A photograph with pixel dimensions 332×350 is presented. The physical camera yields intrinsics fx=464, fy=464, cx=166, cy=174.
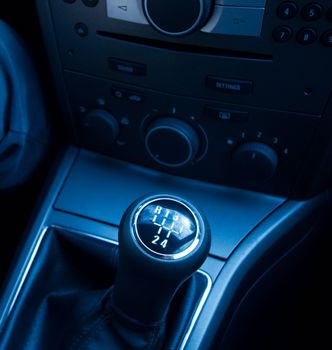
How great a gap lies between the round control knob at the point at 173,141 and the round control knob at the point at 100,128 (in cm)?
5

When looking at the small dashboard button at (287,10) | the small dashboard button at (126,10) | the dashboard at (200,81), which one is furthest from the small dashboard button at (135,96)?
the small dashboard button at (287,10)

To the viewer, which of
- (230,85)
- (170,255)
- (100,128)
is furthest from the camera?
(100,128)

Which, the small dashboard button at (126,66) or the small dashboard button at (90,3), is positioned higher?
the small dashboard button at (90,3)

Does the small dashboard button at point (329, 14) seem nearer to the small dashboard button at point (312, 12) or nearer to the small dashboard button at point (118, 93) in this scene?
the small dashboard button at point (312, 12)

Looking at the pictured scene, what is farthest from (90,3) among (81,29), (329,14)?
(329,14)

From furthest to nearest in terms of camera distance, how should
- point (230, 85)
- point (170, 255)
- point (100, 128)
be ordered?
point (100, 128) < point (230, 85) < point (170, 255)

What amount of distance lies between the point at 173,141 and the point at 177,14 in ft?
0.58

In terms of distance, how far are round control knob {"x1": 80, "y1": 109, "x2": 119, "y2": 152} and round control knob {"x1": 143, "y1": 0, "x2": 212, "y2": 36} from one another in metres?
0.18

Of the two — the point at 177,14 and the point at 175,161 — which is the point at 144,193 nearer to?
the point at 175,161

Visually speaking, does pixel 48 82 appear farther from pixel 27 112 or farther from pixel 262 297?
pixel 262 297

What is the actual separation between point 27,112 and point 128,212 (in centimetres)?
29

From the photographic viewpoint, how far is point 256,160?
593 millimetres

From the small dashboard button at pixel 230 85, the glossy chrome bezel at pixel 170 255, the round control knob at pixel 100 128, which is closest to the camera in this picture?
the glossy chrome bezel at pixel 170 255

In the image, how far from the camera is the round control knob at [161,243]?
16.7 inches
